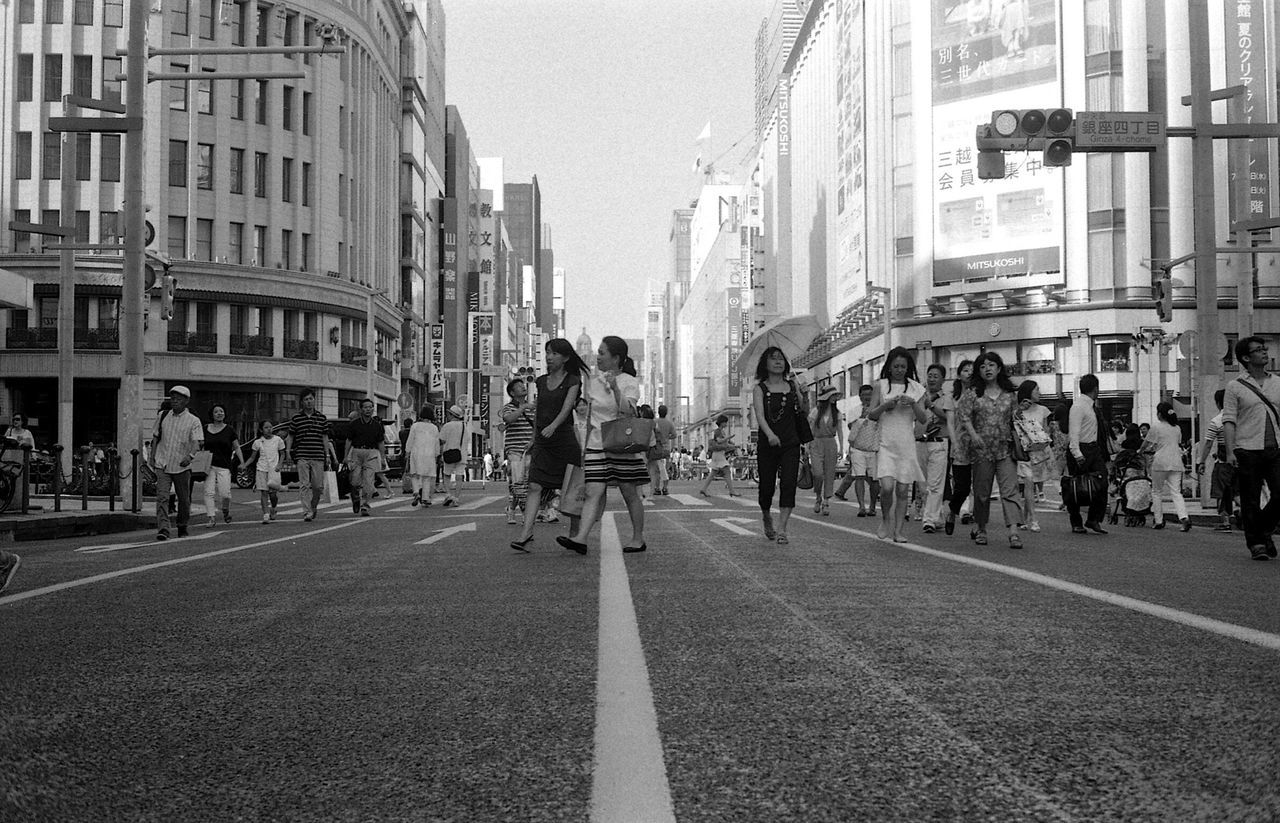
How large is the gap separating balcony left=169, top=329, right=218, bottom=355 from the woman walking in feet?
120

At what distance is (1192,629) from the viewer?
15.4ft

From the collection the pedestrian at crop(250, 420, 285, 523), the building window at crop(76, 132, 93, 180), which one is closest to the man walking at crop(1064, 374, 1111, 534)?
the pedestrian at crop(250, 420, 285, 523)

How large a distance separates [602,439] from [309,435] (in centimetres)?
871

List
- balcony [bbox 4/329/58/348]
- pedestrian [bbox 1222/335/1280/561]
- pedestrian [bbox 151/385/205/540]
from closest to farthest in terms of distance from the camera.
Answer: pedestrian [bbox 1222/335/1280/561]
pedestrian [bbox 151/385/205/540]
balcony [bbox 4/329/58/348]

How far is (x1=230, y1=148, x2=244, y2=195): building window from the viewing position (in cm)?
4547

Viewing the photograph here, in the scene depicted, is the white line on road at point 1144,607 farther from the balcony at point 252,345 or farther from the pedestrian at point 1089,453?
the balcony at point 252,345

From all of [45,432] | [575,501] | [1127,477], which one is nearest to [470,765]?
[575,501]

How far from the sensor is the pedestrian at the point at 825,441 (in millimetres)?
15602

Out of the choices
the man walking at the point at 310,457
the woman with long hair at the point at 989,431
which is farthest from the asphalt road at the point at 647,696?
the man walking at the point at 310,457

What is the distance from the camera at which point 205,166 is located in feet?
146

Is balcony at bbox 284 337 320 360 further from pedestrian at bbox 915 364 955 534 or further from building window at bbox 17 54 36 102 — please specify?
pedestrian at bbox 915 364 955 534

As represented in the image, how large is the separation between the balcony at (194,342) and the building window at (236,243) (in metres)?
3.21

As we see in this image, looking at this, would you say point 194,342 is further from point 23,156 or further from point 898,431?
point 898,431

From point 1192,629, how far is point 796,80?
8221cm
